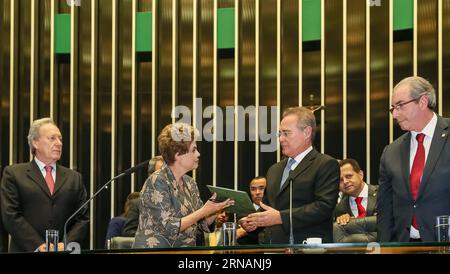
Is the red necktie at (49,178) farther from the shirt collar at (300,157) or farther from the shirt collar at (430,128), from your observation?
the shirt collar at (430,128)

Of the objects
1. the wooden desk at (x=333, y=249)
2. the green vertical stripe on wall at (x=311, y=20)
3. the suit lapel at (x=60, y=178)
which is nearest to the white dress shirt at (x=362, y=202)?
the suit lapel at (x=60, y=178)

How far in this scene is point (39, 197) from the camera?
14.5 feet

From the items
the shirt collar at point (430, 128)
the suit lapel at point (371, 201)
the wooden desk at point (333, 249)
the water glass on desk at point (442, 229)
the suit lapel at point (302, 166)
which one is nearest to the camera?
the wooden desk at point (333, 249)

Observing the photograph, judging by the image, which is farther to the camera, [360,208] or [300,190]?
[360,208]

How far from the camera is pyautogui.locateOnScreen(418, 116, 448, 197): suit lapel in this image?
344cm

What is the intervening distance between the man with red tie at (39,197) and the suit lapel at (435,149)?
6.51 ft

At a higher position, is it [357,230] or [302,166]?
[302,166]

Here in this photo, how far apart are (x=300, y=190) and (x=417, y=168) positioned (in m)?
0.56

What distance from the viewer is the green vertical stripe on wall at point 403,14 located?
7.67 m

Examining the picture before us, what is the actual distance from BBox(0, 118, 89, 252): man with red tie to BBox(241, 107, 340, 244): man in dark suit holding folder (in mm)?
1244

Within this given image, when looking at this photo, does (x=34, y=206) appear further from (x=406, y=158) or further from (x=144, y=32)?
(x=144, y=32)

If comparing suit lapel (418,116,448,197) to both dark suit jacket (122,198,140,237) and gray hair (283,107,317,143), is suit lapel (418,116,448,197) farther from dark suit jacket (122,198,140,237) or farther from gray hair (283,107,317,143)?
dark suit jacket (122,198,140,237)

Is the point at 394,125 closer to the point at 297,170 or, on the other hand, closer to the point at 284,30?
the point at 284,30

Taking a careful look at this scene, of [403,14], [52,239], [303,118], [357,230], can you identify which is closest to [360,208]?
[357,230]
